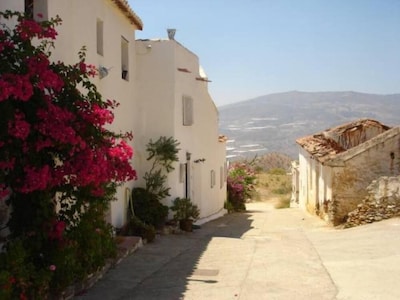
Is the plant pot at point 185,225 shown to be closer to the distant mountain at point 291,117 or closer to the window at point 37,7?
the window at point 37,7

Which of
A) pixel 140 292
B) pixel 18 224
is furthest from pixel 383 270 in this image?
pixel 18 224

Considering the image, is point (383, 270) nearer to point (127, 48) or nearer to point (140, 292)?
point (140, 292)

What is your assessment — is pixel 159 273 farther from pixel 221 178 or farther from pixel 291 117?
pixel 291 117

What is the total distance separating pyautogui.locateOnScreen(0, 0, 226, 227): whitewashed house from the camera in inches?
428

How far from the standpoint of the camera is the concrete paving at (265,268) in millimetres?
8422

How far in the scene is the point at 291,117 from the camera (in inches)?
5915

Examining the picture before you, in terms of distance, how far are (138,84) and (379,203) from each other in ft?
29.1

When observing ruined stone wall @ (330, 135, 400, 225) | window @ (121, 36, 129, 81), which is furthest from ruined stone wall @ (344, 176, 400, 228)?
window @ (121, 36, 129, 81)

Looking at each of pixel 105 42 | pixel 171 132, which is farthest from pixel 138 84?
pixel 105 42

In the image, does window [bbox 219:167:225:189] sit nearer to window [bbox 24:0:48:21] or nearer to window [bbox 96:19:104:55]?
window [bbox 96:19:104:55]

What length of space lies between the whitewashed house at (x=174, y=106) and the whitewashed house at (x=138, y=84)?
0.03m

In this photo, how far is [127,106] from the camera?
15.9 metres

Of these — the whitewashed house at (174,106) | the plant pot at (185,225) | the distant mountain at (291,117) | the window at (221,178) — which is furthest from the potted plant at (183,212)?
the distant mountain at (291,117)

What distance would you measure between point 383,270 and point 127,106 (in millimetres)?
9326
